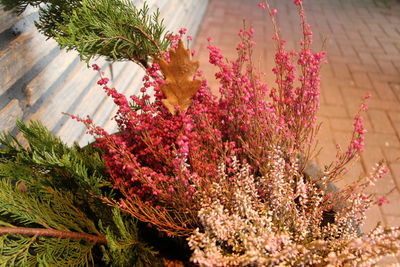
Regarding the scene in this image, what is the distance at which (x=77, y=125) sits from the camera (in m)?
1.91

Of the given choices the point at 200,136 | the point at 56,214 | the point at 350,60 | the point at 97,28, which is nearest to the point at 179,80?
the point at 200,136

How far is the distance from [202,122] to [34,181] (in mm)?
586

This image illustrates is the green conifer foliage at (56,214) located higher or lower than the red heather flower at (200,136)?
lower

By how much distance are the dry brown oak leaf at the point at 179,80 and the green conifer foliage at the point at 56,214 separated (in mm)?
364

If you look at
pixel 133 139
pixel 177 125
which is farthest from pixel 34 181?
pixel 177 125

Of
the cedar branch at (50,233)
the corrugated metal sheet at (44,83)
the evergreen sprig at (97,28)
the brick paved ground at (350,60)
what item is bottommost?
the cedar branch at (50,233)

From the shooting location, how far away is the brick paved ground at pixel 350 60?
2951 millimetres

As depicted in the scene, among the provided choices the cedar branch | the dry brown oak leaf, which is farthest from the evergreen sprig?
the cedar branch

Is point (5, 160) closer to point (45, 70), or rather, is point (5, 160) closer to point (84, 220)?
point (84, 220)

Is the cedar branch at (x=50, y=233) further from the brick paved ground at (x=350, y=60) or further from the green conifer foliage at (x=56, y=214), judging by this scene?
the brick paved ground at (x=350, y=60)

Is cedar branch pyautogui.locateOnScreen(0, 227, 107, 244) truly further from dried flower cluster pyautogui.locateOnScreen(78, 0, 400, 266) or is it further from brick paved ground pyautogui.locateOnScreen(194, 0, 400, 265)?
brick paved ground pyautogui.locateOnScreen(194, 0, 400, 265)

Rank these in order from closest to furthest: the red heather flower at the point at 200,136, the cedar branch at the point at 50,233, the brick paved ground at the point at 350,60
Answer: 1. the cedar branch at the point at 50,233
2. the red heather flower at the point at 200,136
3. the brick paved ground at the point at 350,60

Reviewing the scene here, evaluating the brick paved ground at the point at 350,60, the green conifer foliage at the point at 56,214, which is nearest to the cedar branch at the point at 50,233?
the green conifer foliage at the point at 56,214

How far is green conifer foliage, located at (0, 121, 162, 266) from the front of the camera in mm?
975
